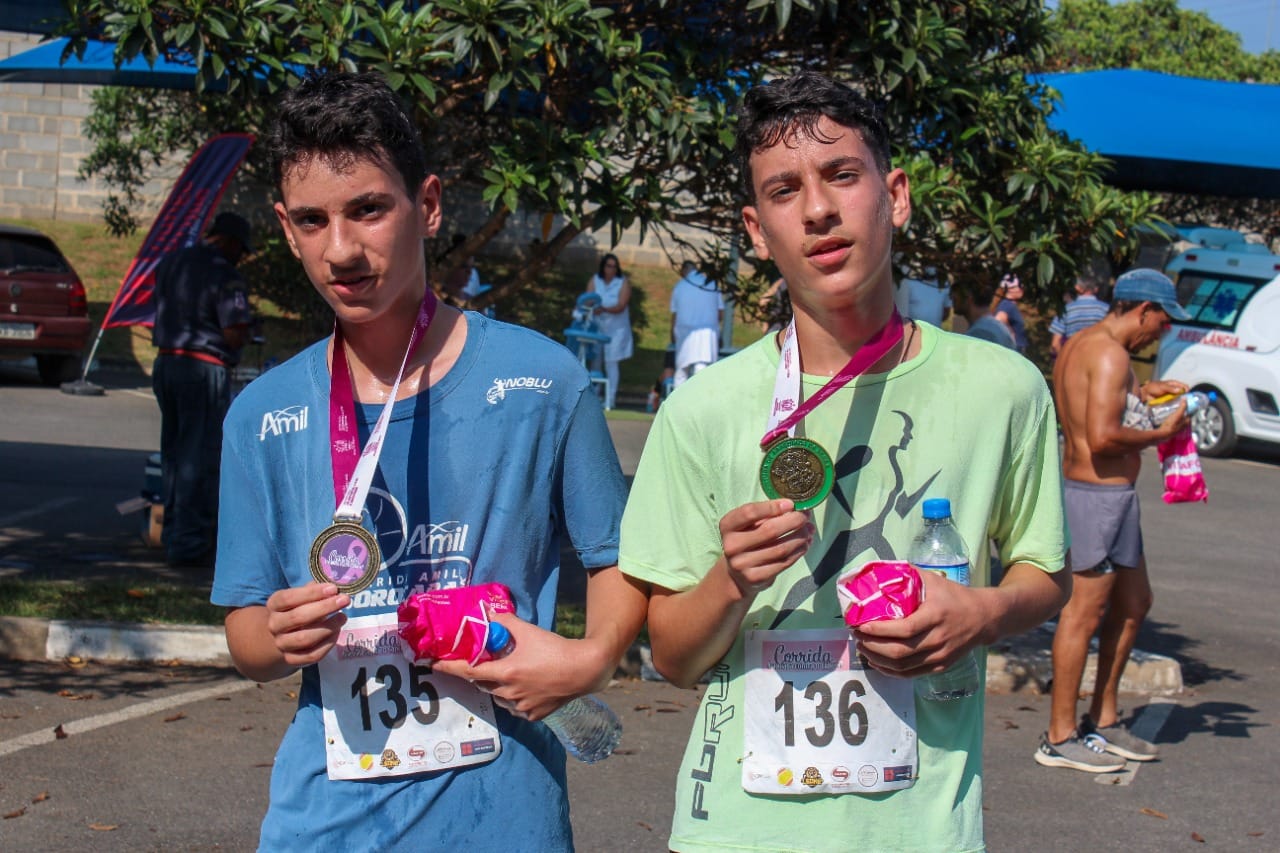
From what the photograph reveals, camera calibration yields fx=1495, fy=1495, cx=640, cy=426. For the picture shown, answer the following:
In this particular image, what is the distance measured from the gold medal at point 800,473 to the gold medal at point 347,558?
25.3 inches

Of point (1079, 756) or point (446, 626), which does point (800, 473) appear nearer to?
point (446, 626)

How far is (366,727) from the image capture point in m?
2.55

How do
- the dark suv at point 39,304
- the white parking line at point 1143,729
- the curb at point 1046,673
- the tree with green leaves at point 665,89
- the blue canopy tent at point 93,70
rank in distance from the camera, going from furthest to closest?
1. the dark suv at point 39,304
2. the blue canopy tent at point 93,70
3. the curb at point 1046,673
4. the white parking line at point 1143,729
5. the tree with green leaves at point 665,89

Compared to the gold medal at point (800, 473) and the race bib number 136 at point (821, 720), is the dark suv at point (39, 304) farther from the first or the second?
the gold medal at point (800, 473)

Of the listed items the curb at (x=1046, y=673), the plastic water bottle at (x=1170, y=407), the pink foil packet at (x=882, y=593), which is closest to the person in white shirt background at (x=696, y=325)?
the curb at (x=1046, y=673)

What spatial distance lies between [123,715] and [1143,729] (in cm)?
477

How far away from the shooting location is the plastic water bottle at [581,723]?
2.37 m

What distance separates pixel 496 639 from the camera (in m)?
2.36

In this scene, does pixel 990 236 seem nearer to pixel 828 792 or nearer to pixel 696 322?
pixel 828 792

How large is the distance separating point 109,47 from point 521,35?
558 cm

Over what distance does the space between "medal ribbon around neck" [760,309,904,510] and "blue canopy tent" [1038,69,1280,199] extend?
7.93 metres

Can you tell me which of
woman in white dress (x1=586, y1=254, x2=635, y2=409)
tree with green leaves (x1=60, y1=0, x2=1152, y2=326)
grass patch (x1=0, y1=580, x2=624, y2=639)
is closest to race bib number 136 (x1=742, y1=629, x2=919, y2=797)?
tree with green leaves (x1=60, y1=0, x2=1152, y2=326)

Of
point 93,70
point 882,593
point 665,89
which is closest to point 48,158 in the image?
point 93,70

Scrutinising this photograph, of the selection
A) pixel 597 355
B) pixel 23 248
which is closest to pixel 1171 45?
pixel 597 355
